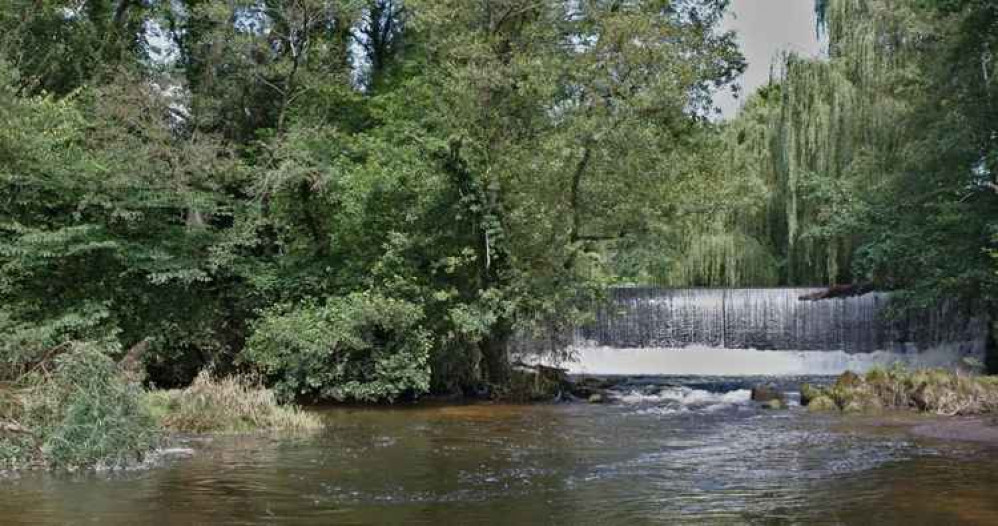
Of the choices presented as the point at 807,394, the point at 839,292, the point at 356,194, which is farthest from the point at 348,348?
the point at 839,292

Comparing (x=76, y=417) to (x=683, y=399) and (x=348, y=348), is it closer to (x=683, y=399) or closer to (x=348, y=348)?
(x=348, y=348)

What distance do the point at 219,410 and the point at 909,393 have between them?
11.5 metres

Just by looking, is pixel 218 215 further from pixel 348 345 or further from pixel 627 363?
Result: pixel 627 363

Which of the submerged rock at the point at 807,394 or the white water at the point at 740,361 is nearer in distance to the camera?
the submerged rock at the point at 807,394

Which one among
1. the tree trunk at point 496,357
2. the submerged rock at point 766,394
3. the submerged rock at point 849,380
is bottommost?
the submerged rock at point 766,394

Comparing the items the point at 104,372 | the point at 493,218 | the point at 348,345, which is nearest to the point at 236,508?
the point at 104,372

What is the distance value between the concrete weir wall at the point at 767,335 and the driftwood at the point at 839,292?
0.12 m

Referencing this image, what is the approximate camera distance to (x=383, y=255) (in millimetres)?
19156

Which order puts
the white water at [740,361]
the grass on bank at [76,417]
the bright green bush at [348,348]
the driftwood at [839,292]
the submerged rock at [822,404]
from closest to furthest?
1. the grass on bank at [76,417]
2. the submerged rock at [822,404]
3. the bright green bush at [348,348]
4. the white water at [740,361]
5. the driftwood at [839,292]

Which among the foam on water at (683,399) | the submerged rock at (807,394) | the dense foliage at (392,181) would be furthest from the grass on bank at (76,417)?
the submerged rock at (807,394)

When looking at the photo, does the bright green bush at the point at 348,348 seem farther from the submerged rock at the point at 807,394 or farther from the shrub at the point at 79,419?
the submerged rock at the point at 807,394

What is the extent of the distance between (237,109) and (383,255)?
18.3 feet

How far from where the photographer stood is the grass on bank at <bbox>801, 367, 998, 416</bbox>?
645 inches

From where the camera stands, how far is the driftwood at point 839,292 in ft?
77.7
